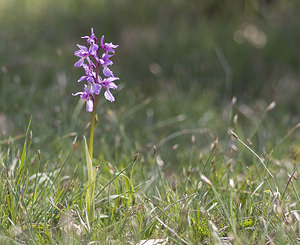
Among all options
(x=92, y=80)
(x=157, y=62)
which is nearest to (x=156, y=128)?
(x=92, y=80)

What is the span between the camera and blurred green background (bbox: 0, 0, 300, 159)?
3.68 metres

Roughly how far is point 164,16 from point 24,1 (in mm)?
1981

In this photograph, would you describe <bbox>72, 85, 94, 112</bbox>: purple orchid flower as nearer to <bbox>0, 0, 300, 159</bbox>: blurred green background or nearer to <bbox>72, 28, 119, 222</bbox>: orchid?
<bbox>72, 28, 119, 222</bbox>: orchid

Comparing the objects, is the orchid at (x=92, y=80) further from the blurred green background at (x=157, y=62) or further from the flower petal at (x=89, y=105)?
the blurred green background at (x=157, y=62)

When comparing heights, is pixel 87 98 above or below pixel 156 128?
above

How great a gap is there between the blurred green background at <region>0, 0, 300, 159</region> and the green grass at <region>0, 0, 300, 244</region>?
0.7 inches

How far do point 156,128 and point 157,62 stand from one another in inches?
68.7

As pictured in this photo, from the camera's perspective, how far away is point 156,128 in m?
3.49

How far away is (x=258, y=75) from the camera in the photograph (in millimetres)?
5012

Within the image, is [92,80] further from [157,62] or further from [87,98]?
[157,62]

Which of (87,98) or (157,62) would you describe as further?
(157,62)

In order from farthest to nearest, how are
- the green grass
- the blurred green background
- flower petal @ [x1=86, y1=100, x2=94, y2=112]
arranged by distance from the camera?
the blurred green background → the green grass → flower petal @ [x1=86, y1=100, x2=94, y2=112]

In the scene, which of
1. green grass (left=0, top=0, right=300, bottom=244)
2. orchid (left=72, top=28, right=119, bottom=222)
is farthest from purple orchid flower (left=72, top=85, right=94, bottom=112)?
green grass (left=0, top=0, right=300, bottom=244)

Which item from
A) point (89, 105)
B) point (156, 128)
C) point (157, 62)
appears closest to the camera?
point (89, 105)
